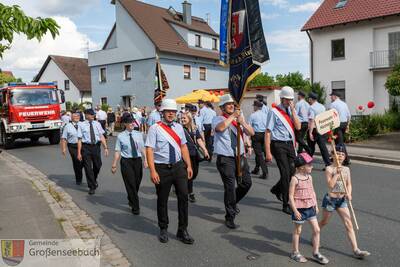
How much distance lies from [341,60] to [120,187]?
69.6 feet

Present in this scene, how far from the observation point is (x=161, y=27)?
3578 centimetres

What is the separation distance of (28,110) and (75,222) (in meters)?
14.0

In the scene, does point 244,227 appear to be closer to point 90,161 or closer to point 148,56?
point 90,161

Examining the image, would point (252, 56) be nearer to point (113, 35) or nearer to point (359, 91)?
point (359, 91)

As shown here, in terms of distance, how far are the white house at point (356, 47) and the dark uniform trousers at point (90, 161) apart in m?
20.3

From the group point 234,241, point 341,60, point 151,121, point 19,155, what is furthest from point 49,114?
point 341,60

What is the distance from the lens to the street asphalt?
472 centimetres

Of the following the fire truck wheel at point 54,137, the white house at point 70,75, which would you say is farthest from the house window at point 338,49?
the white house at point 70,75

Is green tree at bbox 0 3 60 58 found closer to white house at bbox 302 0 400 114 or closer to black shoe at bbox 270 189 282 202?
black shoe at bbox 270 189 282 202

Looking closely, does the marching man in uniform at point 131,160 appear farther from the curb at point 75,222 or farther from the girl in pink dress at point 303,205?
the girl in pink dress at point 303,205

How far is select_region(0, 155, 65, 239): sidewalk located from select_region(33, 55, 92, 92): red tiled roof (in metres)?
39.3

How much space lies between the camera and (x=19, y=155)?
16.3 m

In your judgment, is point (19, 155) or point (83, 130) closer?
point (83, 130)

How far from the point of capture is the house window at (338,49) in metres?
26.5
